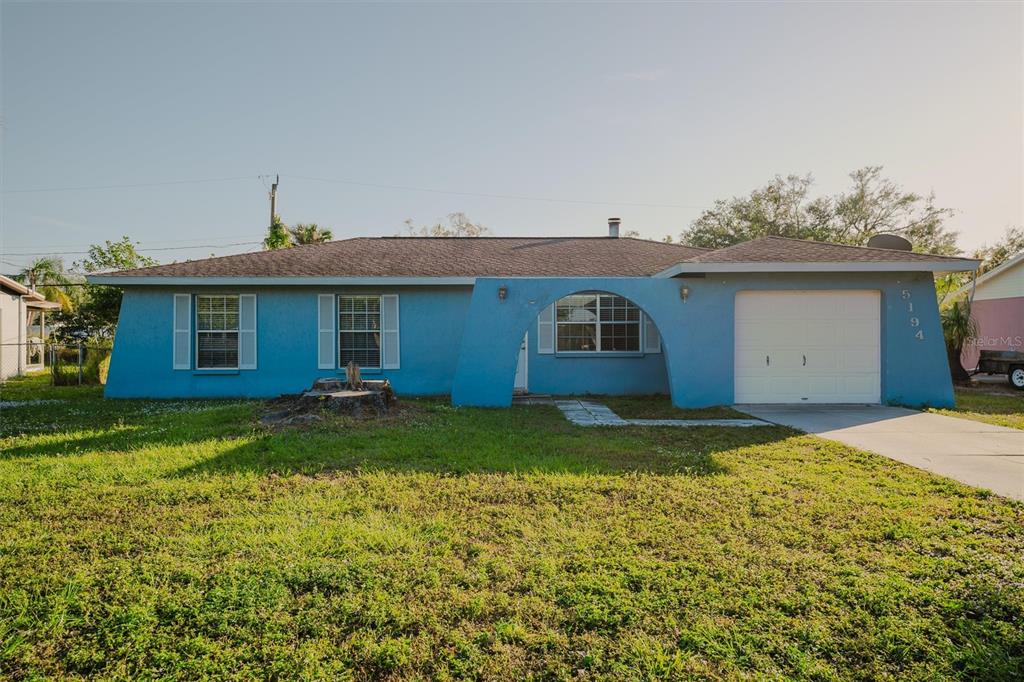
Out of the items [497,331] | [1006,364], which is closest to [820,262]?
[497,331]

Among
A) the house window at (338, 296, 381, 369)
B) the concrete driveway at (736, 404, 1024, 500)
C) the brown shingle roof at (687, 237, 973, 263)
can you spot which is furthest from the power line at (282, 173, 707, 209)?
the concrete driveway at (736, 404, 1024, 500)

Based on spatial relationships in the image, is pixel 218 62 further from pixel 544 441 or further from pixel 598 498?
pixel 598 498

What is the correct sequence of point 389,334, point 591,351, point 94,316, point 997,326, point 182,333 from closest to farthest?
point 182,333, point 389,334, point 591,351, point 94,316, point 997,326

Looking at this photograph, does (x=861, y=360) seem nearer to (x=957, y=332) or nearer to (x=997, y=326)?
(x=957, y=332)

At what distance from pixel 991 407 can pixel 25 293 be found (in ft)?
96.0

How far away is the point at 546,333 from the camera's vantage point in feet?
43.1

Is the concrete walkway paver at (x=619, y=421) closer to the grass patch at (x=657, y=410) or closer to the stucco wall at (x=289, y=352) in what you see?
the grass patch at (x=657, y=410)

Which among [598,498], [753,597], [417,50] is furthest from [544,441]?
[417,50]

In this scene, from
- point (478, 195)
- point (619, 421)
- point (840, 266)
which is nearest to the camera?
point (619, 421)

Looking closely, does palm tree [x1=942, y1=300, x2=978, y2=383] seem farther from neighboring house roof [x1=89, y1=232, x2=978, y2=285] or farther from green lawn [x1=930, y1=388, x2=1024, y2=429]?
neighboring house roof [x1=89, y1=232, x2=978, y2=285]

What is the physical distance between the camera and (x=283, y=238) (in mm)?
22203

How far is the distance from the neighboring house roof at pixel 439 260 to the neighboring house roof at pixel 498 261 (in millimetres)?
23

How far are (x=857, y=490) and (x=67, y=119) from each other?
2012 centimetres

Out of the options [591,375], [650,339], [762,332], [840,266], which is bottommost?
[591,375]
